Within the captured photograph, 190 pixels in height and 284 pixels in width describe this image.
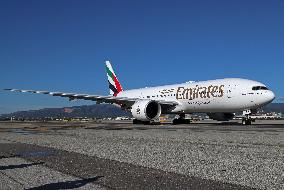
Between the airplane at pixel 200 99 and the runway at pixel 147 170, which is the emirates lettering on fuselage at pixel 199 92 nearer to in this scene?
the airplane at pixel 200 99

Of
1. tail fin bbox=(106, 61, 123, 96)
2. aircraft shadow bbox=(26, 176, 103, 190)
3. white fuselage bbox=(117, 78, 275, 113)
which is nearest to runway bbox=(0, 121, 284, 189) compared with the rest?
aircraft shadow bbox=(26, 176, 103, 190)

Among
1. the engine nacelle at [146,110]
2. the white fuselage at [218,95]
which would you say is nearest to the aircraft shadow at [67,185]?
the white fuselage at [218,95]

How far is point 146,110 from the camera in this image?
115ft

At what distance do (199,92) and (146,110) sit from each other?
5.25 meters

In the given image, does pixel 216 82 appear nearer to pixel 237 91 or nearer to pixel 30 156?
pixel 237 91

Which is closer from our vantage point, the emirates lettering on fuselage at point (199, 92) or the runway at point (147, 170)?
the runway at point (147, 170)

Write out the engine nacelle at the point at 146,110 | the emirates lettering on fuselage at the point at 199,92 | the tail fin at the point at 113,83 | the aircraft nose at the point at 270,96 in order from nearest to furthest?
the aircraft nose at the point at 270,96, the emirates lettering on fuselage at the point at 199,92, the engine nacelle at the point at 146,110, the tail fin at the point at 113,83

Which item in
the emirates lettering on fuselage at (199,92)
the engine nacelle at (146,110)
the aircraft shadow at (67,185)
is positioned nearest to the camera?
the aircraft shadow at (67,185)

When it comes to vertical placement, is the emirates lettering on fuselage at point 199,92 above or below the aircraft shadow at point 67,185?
above

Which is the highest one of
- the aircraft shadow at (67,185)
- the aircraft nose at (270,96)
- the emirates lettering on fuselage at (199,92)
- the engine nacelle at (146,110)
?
the emirates lettering on fuselage at (199,92)

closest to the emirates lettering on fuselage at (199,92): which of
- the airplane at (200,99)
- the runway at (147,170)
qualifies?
→ the airplane at (200,99)

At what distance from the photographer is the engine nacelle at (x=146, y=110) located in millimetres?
34531

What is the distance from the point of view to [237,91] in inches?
1220

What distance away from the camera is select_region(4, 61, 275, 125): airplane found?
30350 millimetres
